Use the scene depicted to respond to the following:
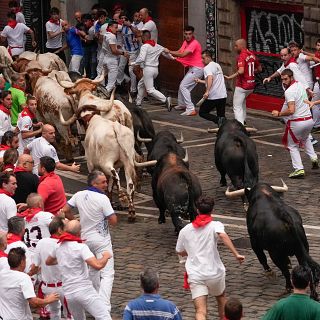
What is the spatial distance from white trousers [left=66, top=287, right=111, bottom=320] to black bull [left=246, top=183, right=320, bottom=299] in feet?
9.20

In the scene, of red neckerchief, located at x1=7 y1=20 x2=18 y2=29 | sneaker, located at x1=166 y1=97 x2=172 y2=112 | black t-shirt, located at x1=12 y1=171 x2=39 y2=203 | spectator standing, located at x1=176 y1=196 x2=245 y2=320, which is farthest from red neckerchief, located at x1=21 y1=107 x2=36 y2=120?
red neckerchief, located at x1=7 y1=20 x2=18 y2=29

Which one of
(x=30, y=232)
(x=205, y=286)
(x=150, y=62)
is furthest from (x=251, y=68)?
(x=205, y=286)

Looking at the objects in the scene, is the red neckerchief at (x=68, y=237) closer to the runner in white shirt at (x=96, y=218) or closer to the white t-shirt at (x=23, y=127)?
the runner in white shirt at (x=96, y=218)

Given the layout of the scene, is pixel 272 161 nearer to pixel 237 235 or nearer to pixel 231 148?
pixel 231 148

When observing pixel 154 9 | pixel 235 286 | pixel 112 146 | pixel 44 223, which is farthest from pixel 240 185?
pixel 154 9

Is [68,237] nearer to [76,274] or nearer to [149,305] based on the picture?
[76,274]

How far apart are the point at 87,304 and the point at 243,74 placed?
12.9 metres

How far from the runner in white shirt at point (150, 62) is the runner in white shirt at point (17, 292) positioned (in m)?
15.9

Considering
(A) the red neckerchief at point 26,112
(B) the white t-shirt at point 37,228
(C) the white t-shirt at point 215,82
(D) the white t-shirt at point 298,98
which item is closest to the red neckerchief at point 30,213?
(B) the white t-shirt at point 37,228

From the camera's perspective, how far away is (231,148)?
2117cm

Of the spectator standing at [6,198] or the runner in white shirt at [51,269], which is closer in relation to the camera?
the runner in white shirt at [51,269]

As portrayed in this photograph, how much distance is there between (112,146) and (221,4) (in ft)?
33.7

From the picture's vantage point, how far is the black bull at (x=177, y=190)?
61.8 feet

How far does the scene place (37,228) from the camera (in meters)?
15.9
